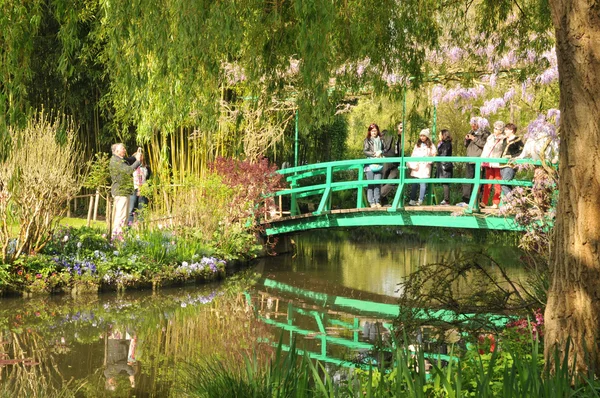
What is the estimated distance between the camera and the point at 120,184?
1307 centimetres

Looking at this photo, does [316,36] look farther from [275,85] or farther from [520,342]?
[520,342]

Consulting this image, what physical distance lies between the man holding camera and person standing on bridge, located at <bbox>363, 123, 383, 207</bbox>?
3369 mm

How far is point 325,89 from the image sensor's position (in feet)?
23.7

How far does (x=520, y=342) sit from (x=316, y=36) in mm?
2551

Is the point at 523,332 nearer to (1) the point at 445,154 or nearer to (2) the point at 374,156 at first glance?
(1) the point at 445,154

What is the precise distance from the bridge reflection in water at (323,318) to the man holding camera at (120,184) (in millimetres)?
2251

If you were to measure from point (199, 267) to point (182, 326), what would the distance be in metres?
3.08

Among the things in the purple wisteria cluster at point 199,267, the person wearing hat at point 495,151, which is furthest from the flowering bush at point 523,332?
the person wearing hat at point 495,151

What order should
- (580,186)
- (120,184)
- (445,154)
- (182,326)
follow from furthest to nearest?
(445,154)
(120,184)
(182,326)
(580,186)

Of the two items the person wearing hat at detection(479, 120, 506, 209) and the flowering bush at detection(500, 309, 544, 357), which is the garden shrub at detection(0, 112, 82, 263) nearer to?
the person wearing hat at detection(479, 120, 506, 209)

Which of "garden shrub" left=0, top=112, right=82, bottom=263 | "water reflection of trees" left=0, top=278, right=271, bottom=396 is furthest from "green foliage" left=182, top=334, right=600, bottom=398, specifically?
"garden shrub" left=0, top=112, right=82, bottom=263

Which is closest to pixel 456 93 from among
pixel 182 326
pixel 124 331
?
pixel 182 326

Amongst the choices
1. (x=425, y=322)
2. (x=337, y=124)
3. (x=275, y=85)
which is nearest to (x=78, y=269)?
(x=275, y=85)

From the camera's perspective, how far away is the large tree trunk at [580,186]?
467 cm
